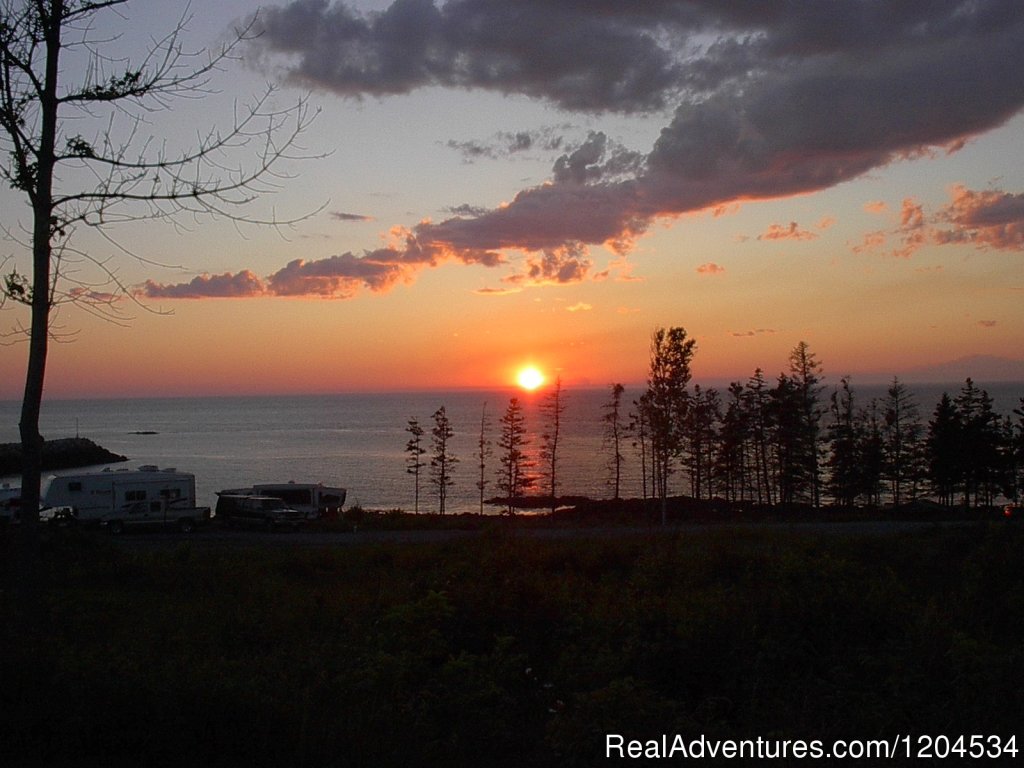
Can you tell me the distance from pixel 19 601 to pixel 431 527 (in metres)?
26.8

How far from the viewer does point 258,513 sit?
117ft

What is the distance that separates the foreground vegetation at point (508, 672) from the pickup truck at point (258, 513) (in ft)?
79.5

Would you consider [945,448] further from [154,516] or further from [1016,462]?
[154,516]

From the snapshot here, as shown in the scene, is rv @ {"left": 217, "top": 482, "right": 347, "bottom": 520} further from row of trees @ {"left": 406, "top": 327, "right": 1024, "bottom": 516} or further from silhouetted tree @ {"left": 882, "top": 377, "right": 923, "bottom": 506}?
silhouetted tree @ {"left": 882, "top": 377, "right": 923, "bottom": 506}

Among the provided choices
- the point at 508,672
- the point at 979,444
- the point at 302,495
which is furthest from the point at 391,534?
the point at 979,444

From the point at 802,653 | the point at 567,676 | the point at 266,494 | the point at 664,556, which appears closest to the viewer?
the point at 567,676

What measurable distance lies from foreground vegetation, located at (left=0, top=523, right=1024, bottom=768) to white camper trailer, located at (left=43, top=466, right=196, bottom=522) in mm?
24271

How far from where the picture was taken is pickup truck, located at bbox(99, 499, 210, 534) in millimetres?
33844

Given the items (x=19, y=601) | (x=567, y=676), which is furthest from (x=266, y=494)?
(x=567, y=676)

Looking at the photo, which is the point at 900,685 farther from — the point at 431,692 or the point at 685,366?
the point at 685,366

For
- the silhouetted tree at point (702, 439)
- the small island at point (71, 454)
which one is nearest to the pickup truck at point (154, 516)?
the silhouetted tree at point (702, 439)

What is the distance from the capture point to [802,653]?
7.20m

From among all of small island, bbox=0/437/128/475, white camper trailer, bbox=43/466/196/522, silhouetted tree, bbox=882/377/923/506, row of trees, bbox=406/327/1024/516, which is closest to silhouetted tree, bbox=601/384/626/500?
row of trees, bbox=406/327/1024/516

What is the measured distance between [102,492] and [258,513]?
6483mm
